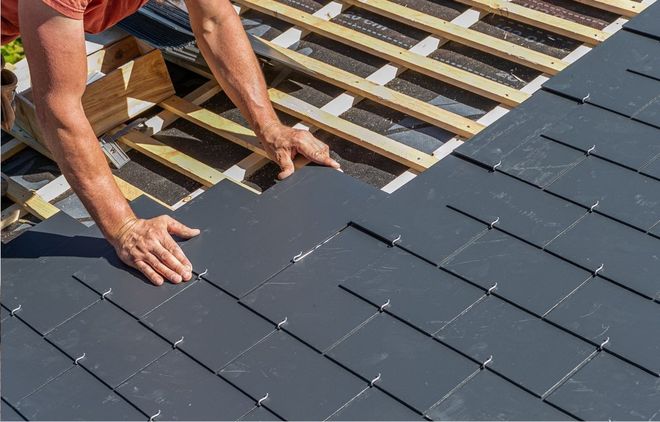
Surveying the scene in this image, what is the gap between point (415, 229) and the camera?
171 inches

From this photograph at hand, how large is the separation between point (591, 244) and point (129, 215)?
1.78 meters

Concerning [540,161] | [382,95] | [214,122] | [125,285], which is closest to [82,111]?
[125,285]

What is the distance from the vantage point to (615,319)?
3809mm

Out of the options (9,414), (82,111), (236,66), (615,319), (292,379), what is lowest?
(9,414)

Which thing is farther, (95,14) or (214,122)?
(214,122)

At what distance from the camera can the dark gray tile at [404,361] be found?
366cm

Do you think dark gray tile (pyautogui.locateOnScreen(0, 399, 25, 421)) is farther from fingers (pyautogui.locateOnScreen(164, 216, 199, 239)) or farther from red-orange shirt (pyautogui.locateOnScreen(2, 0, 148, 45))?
red-orange shirt (pyautogui.locateOnScreen(2, 0, 148, 45))

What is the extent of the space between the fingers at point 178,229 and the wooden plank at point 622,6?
2651 millimetres

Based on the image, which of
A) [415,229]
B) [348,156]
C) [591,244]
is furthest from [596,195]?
[348,156]

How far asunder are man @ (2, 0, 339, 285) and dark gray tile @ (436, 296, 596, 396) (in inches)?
44.1

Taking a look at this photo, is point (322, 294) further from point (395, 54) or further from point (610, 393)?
point (395, 54)

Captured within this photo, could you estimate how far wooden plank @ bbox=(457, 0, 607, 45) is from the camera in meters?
5.68

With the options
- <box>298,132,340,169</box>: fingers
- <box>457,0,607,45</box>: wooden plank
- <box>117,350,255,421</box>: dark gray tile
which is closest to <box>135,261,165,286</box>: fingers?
<box>117,350,255,421</box>: dark gray tile

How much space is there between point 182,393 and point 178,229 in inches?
33.6
